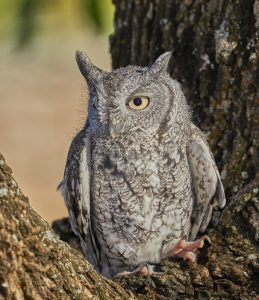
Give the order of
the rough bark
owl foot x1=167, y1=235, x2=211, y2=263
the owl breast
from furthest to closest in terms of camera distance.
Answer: the owl breast < owl foot x1=167, y1=235, x2=211, y2=263 < the rough bark

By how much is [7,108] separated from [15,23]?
306cm

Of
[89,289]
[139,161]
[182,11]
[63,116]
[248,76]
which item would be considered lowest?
[89,289]

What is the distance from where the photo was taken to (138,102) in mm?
4184

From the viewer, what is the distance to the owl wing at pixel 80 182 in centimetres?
425

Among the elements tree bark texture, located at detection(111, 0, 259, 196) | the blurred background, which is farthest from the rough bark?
the blurred background

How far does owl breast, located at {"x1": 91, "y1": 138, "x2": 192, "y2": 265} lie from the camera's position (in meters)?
4.21

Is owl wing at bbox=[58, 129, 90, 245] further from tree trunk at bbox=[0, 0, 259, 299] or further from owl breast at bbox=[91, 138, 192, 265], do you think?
tree trunk at bbox=[0, 0, 259, 299]

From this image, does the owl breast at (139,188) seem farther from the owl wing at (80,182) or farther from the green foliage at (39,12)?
the green foliage at (39,12)

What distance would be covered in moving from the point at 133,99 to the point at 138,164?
0.35 metres

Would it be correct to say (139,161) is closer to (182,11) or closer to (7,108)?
(182,11)

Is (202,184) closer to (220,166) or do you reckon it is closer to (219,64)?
(220,166)

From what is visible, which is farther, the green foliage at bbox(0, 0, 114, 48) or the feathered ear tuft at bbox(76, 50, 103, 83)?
the green foliage at bbox(0, 0, 114, 48)

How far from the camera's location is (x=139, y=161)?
4199 mm

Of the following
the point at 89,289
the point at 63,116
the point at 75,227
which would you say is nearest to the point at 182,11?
the point at 75,227
